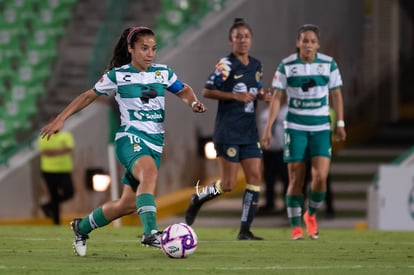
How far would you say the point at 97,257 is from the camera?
11.9 m

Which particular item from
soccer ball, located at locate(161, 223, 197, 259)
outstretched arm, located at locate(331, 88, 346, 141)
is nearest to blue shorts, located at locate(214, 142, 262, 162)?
outstretched arm, located at locate(331, 88, 346, 141)

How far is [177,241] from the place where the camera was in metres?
11.5

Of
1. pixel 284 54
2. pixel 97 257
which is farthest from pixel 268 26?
pixel 97 257

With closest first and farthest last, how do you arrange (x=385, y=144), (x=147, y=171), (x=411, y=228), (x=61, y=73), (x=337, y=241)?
(x=147, y=171) → (x=337, y=241) → (x=411, y=228) → (x=61, y=73) → (x=385, y=144)

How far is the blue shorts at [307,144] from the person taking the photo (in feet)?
47.5

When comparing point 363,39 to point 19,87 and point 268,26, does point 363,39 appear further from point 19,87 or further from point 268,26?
point 19,87

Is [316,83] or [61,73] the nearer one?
[316,83]

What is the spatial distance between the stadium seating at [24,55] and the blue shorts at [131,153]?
34.0ft

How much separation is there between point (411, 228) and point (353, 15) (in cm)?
1272

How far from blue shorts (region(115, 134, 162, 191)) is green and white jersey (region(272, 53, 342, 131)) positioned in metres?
2.84

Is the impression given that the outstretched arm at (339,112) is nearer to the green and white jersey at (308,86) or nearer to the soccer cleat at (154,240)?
Answer: the green and white jersey at (308,86)

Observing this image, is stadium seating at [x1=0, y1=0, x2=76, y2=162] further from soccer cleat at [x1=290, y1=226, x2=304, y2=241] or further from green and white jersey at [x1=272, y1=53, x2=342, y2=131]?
green and white jersey at [x1=272, y1=53, x2=342, y2=131]

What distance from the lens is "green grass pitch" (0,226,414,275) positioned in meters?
10.9

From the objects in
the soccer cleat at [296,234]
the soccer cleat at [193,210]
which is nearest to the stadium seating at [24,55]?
the soccer cleat at [193,210]
